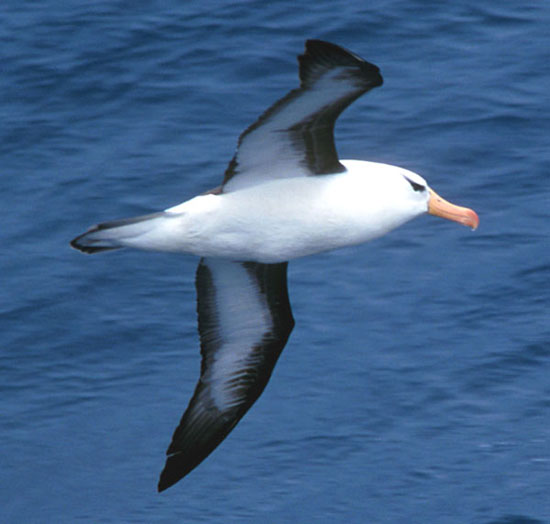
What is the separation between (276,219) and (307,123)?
2.05ft

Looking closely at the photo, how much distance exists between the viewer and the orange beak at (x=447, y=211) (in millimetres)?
9367

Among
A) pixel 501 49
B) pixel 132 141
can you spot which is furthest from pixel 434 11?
pixel 132 141

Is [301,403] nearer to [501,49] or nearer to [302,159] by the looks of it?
[302,159]

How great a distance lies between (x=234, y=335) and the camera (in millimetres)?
9836

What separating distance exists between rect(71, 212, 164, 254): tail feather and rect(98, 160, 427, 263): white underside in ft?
0.17

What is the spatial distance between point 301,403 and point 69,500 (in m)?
1.96

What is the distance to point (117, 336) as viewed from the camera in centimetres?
1225

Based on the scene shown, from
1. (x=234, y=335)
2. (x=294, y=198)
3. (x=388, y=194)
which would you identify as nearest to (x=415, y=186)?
(x=388, y=194)

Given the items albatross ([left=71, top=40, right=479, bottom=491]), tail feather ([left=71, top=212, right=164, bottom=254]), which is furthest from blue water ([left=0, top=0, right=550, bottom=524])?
tail feather ([left=71, top=212, right=164, bottom=254])

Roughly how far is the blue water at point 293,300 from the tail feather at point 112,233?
3.40 metres

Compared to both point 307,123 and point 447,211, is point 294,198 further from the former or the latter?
point 447,211

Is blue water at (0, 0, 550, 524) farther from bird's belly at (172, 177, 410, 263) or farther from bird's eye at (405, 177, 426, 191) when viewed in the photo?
bird's belly at (172, 177, 410, 263)

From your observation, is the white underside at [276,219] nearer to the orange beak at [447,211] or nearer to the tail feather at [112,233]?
the tail feather at [112,233]

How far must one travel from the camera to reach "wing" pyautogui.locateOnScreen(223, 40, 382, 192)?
7742mm
